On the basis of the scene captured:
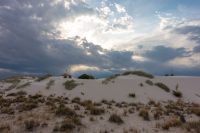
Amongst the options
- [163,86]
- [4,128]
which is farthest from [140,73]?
[4,128]

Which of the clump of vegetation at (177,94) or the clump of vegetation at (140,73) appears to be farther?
the clump of vegetation at (140,73)

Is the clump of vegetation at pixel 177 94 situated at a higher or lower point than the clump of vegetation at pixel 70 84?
lower

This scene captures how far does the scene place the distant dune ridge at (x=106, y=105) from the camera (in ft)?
51.1

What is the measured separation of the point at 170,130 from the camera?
15.1 meters

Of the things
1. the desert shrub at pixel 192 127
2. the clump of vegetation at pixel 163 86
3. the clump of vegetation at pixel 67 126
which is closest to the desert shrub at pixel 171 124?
the desert shrub at pixel 192 127

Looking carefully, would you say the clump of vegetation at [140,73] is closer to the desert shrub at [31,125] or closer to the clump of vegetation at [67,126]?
the clump of vegetation at [67,126]

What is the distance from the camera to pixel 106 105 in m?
27.5

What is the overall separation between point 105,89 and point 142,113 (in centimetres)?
2140

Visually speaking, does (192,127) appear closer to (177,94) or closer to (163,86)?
(177,94)

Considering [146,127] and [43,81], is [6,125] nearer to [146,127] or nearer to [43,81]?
[146,127]

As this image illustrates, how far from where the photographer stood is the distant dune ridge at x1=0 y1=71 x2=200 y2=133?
15586 mm

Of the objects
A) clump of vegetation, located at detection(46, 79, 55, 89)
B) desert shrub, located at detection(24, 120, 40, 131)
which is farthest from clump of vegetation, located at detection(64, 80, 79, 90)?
desert shrub, located at detection(24, 120, 40, 131)

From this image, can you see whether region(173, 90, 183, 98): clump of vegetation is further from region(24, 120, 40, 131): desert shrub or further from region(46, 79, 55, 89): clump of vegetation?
region(24, 120, 40, 131): desert shrub

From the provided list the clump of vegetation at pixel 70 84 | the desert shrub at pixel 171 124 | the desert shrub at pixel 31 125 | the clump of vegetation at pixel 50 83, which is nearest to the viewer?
the desert shrub at pixel 31 125
